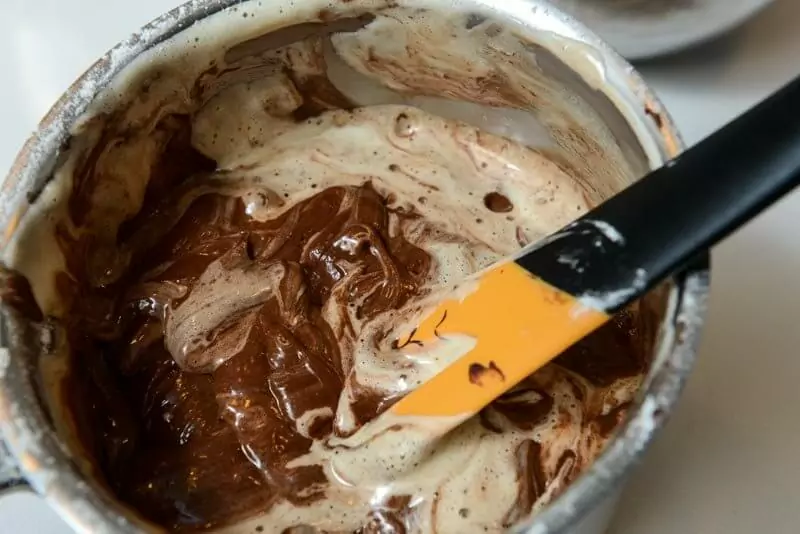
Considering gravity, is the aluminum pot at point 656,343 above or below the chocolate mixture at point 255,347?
above

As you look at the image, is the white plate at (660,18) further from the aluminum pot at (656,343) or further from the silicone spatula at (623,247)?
the silicone spatula at (623,247)

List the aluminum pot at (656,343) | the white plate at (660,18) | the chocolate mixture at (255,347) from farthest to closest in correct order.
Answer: the white plate at (660,18) → the chocolate mixture at (255,347) → the aluminum pot at (656,343)

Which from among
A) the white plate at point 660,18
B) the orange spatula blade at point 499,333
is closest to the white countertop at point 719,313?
the white plate at point 660,18

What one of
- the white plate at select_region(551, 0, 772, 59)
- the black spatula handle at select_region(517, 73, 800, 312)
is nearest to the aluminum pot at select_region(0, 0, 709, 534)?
the black spatula handle at select_region(517, 73, 800, 312)

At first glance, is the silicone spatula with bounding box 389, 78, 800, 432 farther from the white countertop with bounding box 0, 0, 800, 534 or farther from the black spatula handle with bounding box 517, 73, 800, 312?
the white countertop with bounding box 0, 0, 800, 534

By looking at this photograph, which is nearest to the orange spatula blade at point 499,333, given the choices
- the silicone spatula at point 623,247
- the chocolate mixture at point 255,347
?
the silicone spatula at point 623,247

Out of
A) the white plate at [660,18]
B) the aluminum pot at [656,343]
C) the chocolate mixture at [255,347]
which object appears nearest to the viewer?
the aluminum pot at [656,343]

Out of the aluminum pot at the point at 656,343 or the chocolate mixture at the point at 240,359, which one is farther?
the chocolate mixture at the point at 240,359

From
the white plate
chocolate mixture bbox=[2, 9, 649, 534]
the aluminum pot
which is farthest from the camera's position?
the white plate
